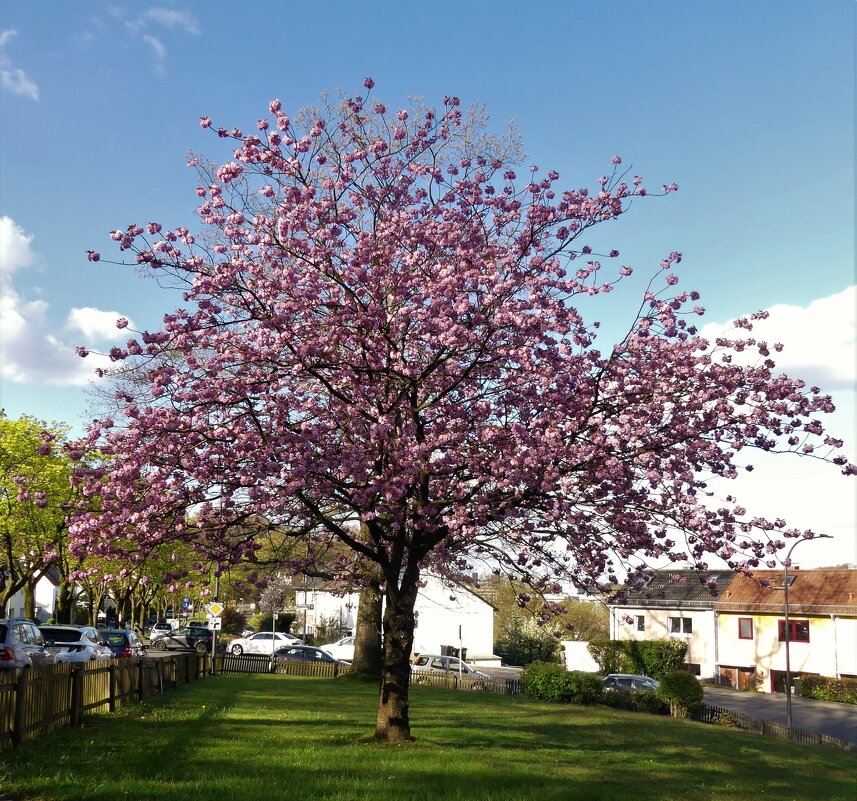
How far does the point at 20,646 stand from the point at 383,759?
11153mm

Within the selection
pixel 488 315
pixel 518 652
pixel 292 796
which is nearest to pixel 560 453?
pixel 488 315

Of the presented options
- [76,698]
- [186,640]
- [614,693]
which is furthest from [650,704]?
[186,640]

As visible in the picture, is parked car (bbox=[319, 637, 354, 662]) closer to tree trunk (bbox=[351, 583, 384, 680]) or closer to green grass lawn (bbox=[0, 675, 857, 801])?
tree trunk (bbox=[351, 583, 384, 680])

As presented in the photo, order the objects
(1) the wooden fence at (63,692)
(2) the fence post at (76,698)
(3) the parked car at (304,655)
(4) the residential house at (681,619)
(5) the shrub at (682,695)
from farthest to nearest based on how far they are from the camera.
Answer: (4) the residential house at (681,619)
(3) the parked car at (304,655)
(5) the shrub at (682,695)
(2) the fence post at (76,698)
(1) the wooden fence at (63,692)

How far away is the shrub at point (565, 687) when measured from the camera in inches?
1334

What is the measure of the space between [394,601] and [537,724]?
8.74 m

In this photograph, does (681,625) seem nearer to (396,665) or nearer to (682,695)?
(682,695)

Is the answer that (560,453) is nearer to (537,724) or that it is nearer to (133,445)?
(133,445)

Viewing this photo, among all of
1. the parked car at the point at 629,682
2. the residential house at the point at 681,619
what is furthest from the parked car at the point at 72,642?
the residential house at the point at 681,619

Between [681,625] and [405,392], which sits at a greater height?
[405,392]

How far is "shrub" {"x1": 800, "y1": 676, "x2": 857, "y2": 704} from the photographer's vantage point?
4856cm

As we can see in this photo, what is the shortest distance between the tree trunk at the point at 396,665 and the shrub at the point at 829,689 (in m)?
40.5

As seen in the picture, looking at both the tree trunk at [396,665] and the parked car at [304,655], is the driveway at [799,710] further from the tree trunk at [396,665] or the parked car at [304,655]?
the tree trunk at [396,665]

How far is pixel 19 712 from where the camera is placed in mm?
13148
